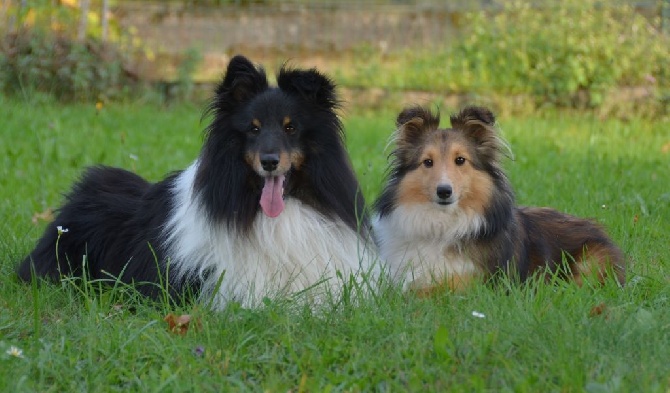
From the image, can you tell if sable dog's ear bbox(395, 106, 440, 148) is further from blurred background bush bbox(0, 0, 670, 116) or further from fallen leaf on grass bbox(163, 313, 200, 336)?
blurred background bush bbox(0, 0, 670, 116)

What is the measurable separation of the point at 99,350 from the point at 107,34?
947 centimetres

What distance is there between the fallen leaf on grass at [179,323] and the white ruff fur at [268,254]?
46cm

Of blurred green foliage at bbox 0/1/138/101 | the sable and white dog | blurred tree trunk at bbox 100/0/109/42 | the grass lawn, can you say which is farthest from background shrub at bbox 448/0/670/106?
the sable and white dog

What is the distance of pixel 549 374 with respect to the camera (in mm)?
3703

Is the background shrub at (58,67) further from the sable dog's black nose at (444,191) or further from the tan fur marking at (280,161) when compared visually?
→ the sable dog's black nose at (444,191)

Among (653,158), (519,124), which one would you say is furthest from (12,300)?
(519,124)

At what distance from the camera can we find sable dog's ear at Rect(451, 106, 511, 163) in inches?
207

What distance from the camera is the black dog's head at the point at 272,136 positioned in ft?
15.6

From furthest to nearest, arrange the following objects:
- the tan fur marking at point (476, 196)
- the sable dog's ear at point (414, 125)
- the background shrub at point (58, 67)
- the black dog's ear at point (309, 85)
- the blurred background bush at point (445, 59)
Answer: the blurred background bush at point (445, 59) → the background shrub at point (58, 67) → the sable dog's ear at point (414, 125) → the tan fur marking at point (476, 196) → the black dog's ear at point (309, 85)

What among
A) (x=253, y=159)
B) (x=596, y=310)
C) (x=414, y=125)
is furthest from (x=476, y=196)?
(x=253, y=159)

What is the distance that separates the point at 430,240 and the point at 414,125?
65 cm

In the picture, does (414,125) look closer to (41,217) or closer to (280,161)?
(280,161)

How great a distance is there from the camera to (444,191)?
5.07m

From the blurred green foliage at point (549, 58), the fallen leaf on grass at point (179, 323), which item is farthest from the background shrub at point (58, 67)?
the fallen leaf on grass at point (179, 323)
